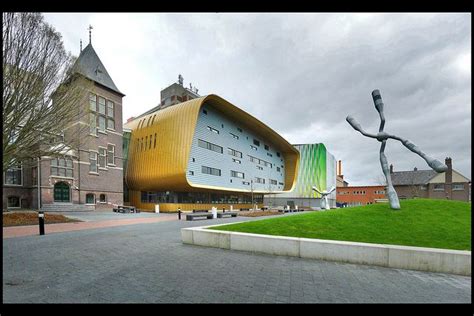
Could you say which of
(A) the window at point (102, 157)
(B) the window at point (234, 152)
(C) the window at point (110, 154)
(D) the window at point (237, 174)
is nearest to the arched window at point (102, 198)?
(A) the window at point (102, 157)

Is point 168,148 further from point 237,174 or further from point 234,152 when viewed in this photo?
point 237,174

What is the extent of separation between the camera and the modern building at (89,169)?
1068 inches

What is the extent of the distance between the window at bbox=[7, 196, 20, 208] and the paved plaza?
24360mm

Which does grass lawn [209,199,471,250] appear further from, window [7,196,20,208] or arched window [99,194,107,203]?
window [7,196,20,208]

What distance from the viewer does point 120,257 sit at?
770 centimetres

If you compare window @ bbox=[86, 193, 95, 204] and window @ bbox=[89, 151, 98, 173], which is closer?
window @ bbox=[86, 193, 95, 204]

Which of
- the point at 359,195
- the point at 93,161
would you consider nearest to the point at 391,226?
the point at 93,161

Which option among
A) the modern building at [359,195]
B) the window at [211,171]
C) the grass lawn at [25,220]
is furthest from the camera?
the modern building at [359,195]

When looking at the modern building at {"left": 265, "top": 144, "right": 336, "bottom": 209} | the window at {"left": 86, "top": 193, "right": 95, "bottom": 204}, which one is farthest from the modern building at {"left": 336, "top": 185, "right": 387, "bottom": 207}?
the window at {"left": 86, "top": 193, "right": 95, "bottom": 204}

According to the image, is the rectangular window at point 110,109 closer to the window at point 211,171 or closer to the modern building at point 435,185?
the window at point 211,171

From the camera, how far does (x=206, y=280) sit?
18.3ft

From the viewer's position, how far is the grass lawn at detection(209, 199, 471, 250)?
7766 mm
